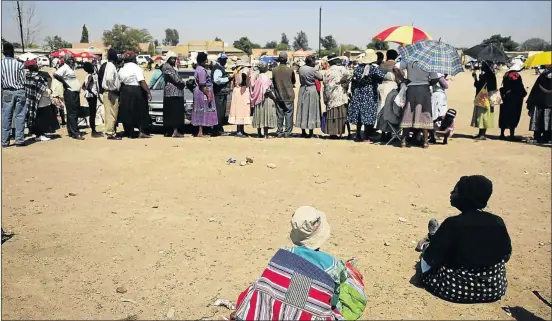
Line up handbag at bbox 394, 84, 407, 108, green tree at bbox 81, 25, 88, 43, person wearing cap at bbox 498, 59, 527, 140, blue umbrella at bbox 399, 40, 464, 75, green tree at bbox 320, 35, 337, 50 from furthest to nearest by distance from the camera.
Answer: green tree at bbox 320, 35, 337, 50, green tree at bbox 81, 25, 88, 43, person wearing cap at bbox 498, 59, 527, 140, handbag at bbox 394, 84, 407, 108, blue umbrella at bbox 399, 40, 464, 75

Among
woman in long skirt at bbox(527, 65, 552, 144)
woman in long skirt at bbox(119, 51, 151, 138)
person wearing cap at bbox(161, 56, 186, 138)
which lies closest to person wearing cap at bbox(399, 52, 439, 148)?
woman in long skirt at bbox(527, 65, 552, 144)

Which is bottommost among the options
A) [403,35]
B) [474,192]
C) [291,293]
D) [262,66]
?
[291,293]

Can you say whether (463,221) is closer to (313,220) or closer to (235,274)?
(313,220)

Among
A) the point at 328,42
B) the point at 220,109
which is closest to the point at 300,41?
the point at 328,42

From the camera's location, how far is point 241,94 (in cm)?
1141

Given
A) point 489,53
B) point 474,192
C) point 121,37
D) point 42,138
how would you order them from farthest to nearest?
point 121,37 < point 42,138 < point 489,53 < point 474,192

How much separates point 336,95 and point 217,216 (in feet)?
18.0

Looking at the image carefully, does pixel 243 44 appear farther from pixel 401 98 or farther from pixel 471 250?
pixel 471 250

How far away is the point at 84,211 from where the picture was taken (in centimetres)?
642

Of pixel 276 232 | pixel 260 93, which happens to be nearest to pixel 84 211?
pixel 276 232

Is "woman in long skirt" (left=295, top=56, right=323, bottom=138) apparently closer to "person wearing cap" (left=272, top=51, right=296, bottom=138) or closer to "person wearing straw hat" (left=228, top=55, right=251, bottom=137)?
"person wearing cap" (left=272, top=51, right=296, bottom=138)

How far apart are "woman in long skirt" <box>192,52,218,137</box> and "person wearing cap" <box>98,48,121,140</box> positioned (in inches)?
66.6

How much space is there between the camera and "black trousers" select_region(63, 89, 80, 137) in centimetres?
1097

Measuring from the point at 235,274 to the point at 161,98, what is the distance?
819 cm
